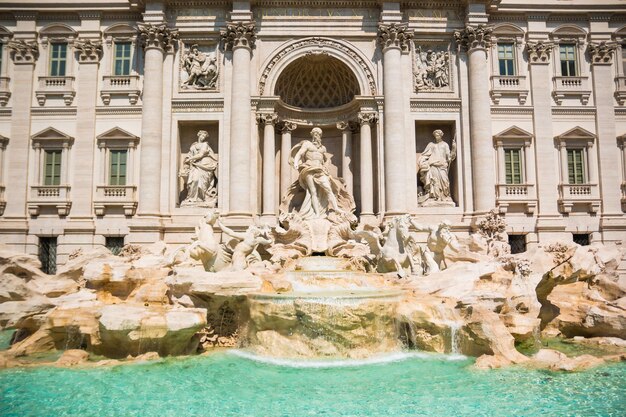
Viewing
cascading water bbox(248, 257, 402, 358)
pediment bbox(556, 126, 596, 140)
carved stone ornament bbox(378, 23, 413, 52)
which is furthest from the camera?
pediment bbox(556, 126, 596, 140)

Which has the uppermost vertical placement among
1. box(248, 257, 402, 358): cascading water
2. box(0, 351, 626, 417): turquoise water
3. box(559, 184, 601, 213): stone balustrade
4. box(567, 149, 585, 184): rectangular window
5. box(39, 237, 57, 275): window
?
box(567, 149, 585, 184): rectangular window

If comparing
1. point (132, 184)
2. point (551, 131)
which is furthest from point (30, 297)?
point (551, 131)

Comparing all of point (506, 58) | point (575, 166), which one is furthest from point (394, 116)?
point (575, 166)

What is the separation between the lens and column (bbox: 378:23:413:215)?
717 inches

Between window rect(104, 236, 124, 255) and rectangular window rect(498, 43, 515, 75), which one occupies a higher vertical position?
rectangular window rect(498, 43, 515, 75)

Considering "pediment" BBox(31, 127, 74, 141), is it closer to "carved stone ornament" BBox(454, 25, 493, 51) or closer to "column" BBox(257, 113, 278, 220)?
"column" BBox(257, 113, 278, 220)

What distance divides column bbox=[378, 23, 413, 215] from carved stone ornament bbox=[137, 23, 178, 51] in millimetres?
9319

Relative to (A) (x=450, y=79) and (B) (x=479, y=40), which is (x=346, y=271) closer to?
(A) (x=450, y=79)

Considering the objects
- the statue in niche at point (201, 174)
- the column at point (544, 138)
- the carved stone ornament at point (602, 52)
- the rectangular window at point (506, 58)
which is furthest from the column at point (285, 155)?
the carved stone ornament at point (602, 52)

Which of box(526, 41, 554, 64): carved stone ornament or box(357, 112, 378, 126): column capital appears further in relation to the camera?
box(526, 41, 554, 64): carved stone ornament

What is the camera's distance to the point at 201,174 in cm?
1881

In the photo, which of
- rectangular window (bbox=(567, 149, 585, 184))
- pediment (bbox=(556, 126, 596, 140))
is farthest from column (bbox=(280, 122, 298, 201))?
rectangular window (bbox=(567, 149, 585, 184))

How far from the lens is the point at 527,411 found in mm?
7043

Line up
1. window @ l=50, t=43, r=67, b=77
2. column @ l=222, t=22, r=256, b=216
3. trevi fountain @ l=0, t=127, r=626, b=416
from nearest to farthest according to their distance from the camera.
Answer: trevi fountain @ l=0, t=127, r=626, b=416, column @ l=222, t=22, r=256, b=216, window @ l=50, t=43, r=67, b=77
